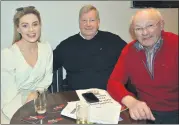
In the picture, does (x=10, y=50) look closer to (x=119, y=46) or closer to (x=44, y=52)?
(x=44, y=52)

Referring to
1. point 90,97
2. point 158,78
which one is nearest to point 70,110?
point 90,97

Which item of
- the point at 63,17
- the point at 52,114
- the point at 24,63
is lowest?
the point at 52,114

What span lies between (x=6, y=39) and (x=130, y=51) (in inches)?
52.6

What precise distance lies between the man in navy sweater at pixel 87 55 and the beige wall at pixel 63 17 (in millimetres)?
301

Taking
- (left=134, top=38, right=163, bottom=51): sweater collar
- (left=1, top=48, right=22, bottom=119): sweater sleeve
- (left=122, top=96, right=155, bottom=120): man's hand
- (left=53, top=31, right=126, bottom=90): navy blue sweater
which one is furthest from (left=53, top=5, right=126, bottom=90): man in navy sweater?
(left=122, top=96, right=155, bottom=120): man's hand

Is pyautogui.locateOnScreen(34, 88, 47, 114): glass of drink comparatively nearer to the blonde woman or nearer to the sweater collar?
the blonde woman

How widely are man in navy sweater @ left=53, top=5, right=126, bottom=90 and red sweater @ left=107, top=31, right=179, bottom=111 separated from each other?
0.58 metres

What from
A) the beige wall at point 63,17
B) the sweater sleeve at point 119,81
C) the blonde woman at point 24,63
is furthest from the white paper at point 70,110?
the beige wall at point 63,17

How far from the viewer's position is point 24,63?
6.53 ft

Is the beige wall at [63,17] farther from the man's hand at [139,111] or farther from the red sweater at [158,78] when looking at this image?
the man's hand at [139,111]

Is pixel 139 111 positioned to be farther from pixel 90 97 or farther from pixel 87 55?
pixel 87 55

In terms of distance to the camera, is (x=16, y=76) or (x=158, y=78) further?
(x=16, y=76)

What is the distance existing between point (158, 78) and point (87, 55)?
858 millimetres

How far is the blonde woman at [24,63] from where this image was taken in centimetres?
194
